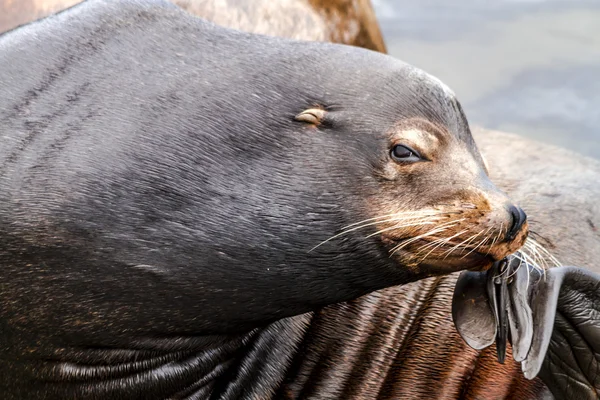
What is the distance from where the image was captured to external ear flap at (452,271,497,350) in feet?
12.7

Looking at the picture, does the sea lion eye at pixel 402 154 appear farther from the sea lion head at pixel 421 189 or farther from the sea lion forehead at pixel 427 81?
the sea lion forehead at pixel 427 81

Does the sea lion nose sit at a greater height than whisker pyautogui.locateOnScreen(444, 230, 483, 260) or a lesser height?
greater

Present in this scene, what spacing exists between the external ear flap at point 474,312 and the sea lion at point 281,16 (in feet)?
8.27

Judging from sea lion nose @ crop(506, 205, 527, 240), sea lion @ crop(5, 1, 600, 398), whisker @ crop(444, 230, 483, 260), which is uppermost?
sea lion nose @ crop(506, 205, 527, 240)

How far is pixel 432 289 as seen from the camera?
187 inches

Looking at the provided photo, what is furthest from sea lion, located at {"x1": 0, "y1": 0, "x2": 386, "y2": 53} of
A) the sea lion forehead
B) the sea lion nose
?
the sea lion nose

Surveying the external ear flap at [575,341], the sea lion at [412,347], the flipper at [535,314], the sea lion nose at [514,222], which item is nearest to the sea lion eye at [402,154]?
the sea lion nose at [514,222]

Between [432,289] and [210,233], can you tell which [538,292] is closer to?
[432,289]

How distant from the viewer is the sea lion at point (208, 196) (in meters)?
3.53

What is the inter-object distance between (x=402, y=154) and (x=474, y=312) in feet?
2.31

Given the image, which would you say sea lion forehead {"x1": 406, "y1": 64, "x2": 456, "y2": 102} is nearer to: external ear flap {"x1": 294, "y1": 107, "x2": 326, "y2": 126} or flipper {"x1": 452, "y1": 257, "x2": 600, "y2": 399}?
external ear flap {"x1": 294, "y1": 107, "x2": 326, "y2": 126}

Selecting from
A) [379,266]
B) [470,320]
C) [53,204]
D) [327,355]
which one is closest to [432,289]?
[327,355]

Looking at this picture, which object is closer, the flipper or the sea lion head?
the sea lion head

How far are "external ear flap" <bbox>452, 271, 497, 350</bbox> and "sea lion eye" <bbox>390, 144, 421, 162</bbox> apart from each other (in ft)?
2.05
